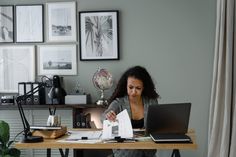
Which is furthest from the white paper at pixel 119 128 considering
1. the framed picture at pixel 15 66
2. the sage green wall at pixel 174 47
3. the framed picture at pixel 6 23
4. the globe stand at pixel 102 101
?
the framed picture at pixel 6 23

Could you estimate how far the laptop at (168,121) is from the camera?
2281 millimetres

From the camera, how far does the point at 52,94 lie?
3.36 metres

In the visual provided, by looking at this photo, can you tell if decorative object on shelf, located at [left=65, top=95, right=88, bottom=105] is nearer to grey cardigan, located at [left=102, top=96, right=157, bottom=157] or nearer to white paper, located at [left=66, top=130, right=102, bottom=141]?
grey cardigan, located at [left=102, top=96, right=157, bottom=157]

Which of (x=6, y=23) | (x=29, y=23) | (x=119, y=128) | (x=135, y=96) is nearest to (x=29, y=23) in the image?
(x=29, y=23)

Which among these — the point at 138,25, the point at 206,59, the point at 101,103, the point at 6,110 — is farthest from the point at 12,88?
the point at 206,59

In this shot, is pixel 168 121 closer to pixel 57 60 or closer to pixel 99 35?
pixel 99 35

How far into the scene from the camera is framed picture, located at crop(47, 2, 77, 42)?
13.7 feet

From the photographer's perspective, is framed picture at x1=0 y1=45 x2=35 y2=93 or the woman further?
framed picture at x1=0 y1=45 x2=35 y2=93

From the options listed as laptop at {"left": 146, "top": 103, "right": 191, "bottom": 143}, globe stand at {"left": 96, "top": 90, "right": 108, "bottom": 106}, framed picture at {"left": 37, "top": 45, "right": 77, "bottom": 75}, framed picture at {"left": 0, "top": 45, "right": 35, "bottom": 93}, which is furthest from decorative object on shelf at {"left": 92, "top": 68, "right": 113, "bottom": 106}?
laptop at {"left": 146, "top": 103, "right": 191, "bottom": 143}

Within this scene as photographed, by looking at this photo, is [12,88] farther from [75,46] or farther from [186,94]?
[186,94]

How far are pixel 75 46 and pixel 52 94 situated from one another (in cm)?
102

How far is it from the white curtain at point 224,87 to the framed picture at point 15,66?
2249 mm

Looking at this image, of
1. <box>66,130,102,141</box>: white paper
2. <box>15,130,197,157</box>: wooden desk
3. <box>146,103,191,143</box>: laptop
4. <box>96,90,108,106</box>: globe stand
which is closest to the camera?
<box>15,130,197,157</box>: wooden desk

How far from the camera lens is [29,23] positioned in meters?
4.27
